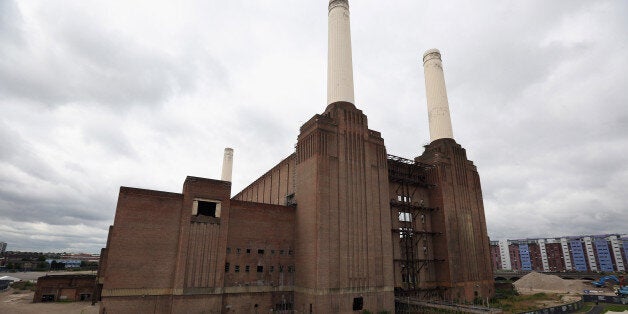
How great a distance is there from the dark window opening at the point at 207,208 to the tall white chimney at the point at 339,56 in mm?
19122

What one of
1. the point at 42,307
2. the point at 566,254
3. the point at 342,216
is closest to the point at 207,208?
the point at 342,216

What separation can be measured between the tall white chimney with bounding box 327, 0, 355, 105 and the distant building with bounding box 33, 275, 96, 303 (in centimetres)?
4561

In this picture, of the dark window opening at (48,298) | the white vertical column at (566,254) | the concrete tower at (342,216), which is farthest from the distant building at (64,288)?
the white vertical column at (566,254)

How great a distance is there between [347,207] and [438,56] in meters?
34.8

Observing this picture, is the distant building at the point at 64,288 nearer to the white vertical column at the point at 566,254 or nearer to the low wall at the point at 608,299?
the low wall at the point at 608,299

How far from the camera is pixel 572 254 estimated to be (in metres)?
158

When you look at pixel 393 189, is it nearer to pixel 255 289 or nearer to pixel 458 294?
pixel 458 294

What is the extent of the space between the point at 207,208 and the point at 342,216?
1442 centimetres

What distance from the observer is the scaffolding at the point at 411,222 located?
43.4m

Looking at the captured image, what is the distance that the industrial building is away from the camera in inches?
5945

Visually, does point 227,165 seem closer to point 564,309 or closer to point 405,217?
point 405,217

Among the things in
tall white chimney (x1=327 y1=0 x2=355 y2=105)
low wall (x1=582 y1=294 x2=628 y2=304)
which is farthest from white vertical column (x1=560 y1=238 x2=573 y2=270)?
tall white chimney (x1=327 y1=0 x2=355 y2=105)

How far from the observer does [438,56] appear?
190 ft

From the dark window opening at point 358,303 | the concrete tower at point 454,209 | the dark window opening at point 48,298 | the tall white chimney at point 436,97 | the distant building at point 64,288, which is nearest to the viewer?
the dark window opening at point 358,303
